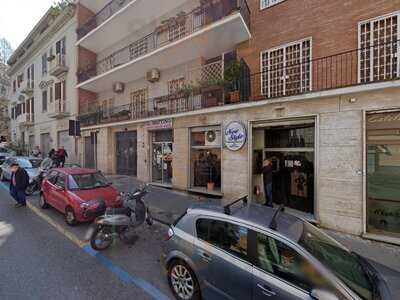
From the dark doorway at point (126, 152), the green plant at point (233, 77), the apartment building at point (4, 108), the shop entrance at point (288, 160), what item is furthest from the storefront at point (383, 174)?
the apartment building at point (4, 108)

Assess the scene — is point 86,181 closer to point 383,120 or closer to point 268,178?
point 268,178

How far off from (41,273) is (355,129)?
7343 millimetres

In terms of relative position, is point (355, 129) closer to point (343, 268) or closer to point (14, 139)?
point (343, 268)

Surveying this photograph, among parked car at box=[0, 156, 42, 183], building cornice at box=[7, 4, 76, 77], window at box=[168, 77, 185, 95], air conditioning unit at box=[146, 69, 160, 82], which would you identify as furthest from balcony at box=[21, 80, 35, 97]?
window at box=[168, 77, 185, 95]

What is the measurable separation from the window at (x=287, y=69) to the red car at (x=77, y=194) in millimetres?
6200

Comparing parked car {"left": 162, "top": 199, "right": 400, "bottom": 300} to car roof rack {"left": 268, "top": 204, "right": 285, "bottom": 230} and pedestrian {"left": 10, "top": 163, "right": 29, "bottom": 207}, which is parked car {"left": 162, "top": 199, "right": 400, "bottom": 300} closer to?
car roof rack {"left": 268, "top": 204, "right": 285, "bottom": 230}

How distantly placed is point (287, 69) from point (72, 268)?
8263mm

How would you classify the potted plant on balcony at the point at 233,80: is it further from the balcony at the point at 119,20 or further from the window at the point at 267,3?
the balcony at the point at 119,20

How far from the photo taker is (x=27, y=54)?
2509cm

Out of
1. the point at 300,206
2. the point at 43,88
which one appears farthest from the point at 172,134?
the point at 43,88

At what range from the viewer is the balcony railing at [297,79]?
6562 millimetres

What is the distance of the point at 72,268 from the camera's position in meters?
3.93

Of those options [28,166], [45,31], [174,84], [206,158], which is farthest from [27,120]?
[206,158]

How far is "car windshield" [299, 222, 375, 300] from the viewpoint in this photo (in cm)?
237
